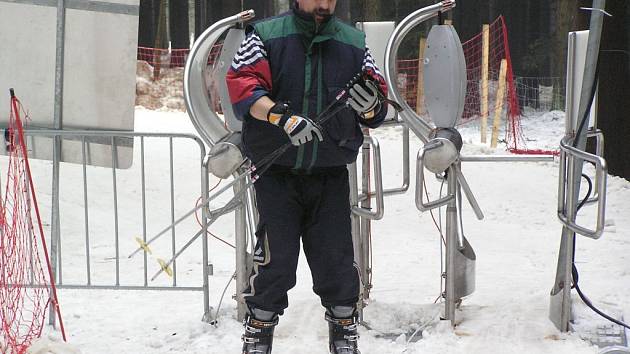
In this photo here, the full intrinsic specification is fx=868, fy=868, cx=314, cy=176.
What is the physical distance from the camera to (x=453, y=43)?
4355mm

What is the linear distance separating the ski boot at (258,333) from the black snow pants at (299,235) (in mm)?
58

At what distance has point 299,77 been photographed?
3723 millimetres

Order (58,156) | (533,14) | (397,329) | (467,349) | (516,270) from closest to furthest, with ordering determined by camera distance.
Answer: (467,349), (397,329), (58,156), (516,270), (533,14)

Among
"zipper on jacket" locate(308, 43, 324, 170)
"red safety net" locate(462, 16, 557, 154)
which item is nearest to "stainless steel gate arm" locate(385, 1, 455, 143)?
"zipper on jacket" locate(308, 43, 324, 170)

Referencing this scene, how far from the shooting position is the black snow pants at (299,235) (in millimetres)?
3781

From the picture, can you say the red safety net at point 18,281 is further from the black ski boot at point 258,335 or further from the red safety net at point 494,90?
the red safety net at point 494,90

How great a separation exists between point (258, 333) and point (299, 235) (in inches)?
18.9

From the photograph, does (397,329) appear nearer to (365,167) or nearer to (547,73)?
(365,167)

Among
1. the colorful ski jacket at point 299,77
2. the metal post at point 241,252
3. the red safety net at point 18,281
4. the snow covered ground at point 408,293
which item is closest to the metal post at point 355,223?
the snow covered ground at point 408,293

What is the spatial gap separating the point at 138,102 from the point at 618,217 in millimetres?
14206

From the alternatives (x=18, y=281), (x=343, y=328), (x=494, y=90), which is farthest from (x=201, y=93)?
(x=494, y=90)

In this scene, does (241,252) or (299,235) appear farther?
(241,252)

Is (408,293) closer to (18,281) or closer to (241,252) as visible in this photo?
(241,252)

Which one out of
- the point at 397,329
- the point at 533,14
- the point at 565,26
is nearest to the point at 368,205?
the point at 397,329
